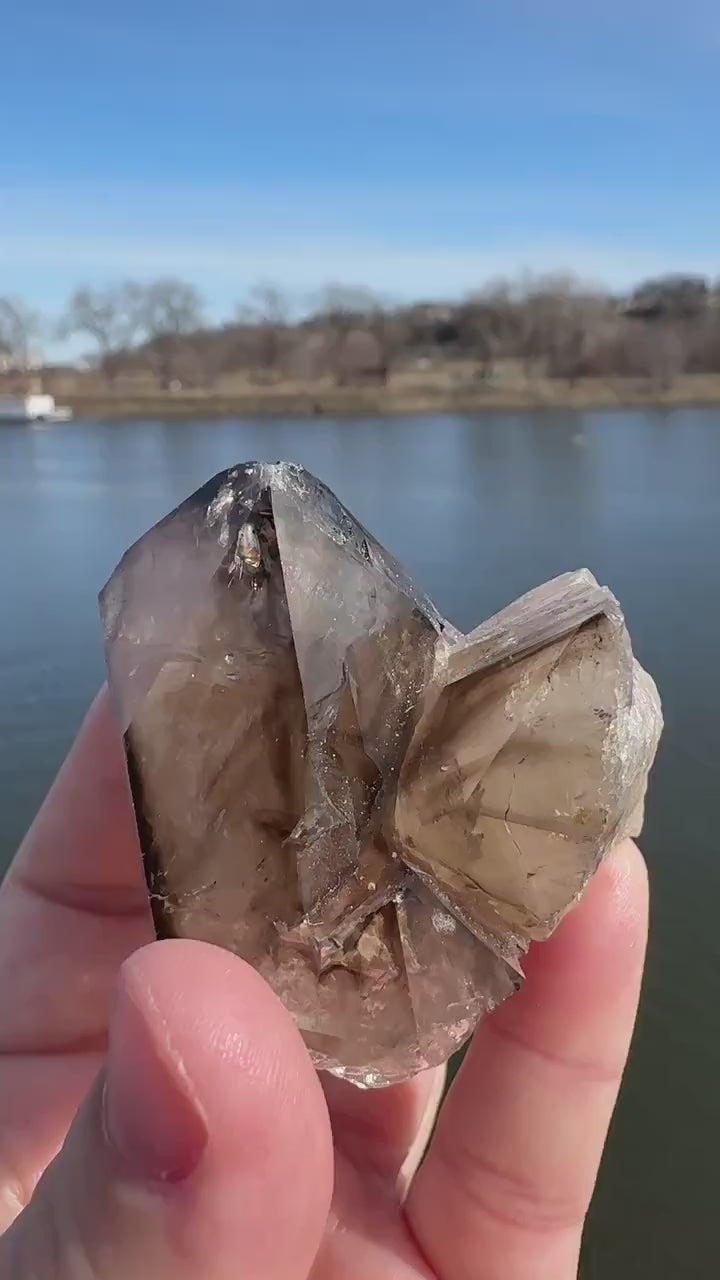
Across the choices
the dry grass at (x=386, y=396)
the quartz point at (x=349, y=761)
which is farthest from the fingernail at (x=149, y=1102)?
the dry grass at (x=386, y=396)

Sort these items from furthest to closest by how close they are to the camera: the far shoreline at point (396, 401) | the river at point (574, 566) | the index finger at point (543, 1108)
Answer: the far shoreline at point (396, 401), the river at point (574, 566), the index finger at point (543, 1108)

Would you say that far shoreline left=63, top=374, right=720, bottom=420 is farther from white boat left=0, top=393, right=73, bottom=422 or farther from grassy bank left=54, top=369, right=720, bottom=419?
white boat left=0, top=393, right=73, bottom=422

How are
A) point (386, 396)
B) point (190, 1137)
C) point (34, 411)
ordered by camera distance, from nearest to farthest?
point (190, 1137)
point (34, 411)
point (386, 396)

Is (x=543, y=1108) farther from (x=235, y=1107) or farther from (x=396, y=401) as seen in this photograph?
(x=396, y=401)

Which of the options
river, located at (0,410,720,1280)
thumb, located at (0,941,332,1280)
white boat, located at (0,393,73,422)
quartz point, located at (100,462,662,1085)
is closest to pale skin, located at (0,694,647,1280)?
thumb, located at (0,941,332,1280)

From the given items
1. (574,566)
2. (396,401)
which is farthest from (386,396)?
(574,566)

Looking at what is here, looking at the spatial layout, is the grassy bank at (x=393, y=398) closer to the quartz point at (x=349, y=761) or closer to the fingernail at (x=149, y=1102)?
the quartz point at (x=349, y=761)
